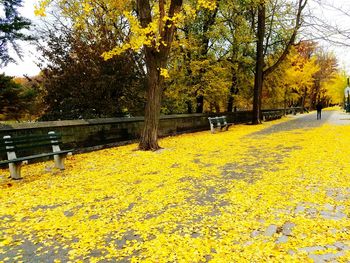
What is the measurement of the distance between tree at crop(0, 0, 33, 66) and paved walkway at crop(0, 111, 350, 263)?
8627mm

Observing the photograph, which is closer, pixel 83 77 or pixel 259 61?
pixel 83 77

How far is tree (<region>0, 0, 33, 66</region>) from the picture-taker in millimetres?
13094

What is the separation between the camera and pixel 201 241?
10.7ft

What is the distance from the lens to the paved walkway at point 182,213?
3.09m

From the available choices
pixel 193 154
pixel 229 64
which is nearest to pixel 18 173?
pixel 193 154

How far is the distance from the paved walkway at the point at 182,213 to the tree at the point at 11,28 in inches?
340

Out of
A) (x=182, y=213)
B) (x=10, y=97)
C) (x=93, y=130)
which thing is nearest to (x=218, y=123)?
(x=93, y=130)

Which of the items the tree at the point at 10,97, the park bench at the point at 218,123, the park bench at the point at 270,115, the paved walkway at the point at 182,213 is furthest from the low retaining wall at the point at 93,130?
the park bench at the point at 270,115

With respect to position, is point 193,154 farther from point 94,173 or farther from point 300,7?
point 300,7

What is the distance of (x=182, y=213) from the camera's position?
4.15 meters

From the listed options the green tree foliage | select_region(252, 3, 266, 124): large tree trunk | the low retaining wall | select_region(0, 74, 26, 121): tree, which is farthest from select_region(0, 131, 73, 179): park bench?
select_region(252, 3, 266, 124): large tree trunk

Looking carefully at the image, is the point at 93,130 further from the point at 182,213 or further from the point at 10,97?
the point at 182,213

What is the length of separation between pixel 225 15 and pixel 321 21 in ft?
42.8

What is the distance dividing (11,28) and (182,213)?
43.1ft
